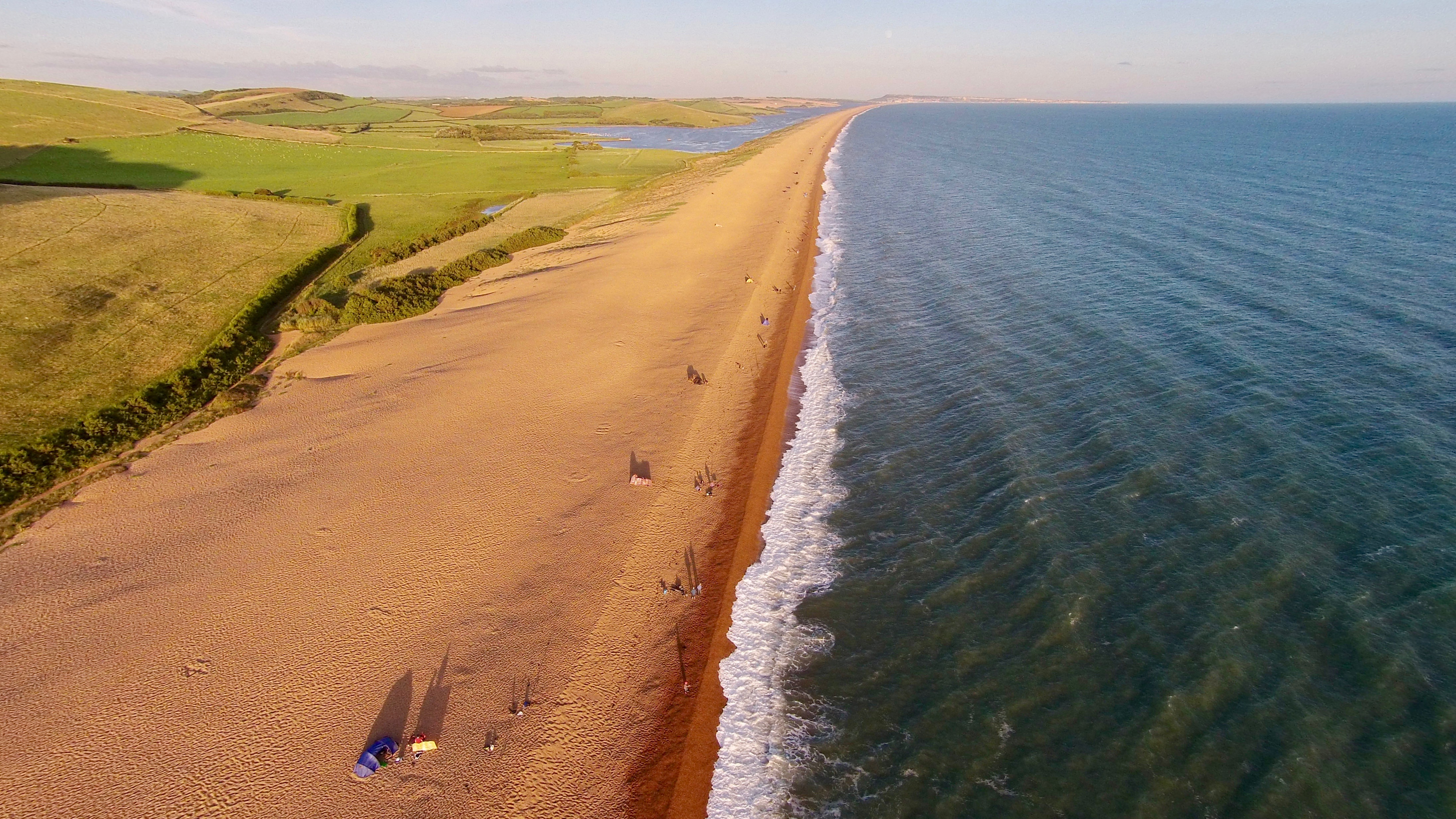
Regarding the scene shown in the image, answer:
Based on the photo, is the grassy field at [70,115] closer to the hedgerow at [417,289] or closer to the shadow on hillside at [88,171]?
the shadow on hillside at [88,171]

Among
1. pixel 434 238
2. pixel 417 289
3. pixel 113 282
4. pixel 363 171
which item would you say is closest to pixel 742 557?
pixel 417 289

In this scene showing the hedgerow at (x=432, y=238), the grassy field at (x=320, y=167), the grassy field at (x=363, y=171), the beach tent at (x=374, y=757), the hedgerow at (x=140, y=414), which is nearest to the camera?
the beach tent at (x=374, y=757)

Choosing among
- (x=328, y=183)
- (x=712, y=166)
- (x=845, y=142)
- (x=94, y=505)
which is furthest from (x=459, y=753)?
(x=845, y=142)

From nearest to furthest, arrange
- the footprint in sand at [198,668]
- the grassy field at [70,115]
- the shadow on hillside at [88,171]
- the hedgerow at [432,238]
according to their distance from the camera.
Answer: the footprint in sand at [198,668] < the hedgerow at [432,238] < the shadow on hillside at [88,171] < the grassy field at [70,115]

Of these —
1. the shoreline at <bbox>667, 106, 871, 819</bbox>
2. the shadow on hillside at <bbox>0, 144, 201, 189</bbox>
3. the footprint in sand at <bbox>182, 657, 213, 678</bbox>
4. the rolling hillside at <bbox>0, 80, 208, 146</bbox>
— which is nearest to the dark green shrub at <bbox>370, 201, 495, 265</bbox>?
the shadow on hillside at <bbox>0, 144, 201, 189</bbox>

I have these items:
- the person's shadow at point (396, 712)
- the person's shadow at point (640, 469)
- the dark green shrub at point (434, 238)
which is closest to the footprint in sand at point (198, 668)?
the person's shadow at point (396, 712)

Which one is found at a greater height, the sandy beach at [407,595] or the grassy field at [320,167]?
the grassy field at [320,167]
